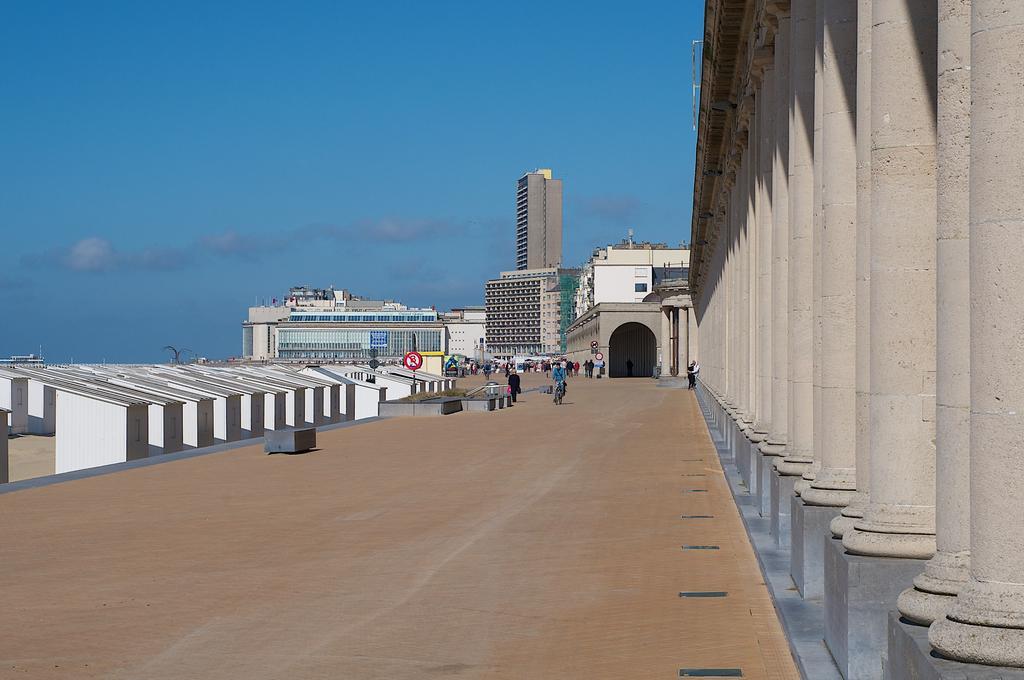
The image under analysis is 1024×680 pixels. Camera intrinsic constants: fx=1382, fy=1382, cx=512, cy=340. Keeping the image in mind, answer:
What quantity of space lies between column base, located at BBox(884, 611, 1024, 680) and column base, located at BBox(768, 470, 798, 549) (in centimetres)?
644

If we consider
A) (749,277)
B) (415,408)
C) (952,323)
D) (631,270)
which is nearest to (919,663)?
(952,323)

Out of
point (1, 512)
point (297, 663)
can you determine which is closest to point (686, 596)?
point (297, 663)

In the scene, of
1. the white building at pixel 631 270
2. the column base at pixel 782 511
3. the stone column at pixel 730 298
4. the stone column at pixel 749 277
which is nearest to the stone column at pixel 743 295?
the stone column at pixel 749 277

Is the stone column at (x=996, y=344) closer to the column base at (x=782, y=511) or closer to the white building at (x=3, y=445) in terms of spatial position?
the column base at (x=782, y=511)

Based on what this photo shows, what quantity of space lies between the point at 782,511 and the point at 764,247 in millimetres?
8287

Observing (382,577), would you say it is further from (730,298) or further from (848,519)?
(730,298)

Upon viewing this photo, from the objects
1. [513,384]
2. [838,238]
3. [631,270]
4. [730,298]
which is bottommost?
[513,384]

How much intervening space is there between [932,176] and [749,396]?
56.4 feet

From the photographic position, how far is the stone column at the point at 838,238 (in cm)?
1156

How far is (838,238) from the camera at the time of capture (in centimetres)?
1181

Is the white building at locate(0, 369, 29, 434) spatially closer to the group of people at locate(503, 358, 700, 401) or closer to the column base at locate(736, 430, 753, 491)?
the group of people at locate(503, 358, 700, 401)

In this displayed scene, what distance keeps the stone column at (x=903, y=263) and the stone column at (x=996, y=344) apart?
8.20 feet

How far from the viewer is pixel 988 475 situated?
19.7 ft

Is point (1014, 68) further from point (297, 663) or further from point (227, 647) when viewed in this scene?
point (227, 647)
